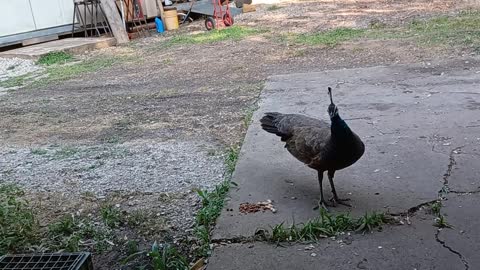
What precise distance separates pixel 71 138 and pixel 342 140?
316cm

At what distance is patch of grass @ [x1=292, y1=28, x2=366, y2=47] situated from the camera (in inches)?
348

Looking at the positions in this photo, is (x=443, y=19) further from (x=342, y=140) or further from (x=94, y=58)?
(x=342, y=140)

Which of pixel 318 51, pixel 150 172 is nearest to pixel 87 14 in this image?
pixel 318 51

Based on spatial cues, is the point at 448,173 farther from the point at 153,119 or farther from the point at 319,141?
the point at 153,119

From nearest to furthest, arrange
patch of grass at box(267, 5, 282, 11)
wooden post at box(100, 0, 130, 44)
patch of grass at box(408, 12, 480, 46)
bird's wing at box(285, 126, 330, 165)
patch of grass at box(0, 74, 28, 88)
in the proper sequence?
bird's wing at box(285, 126, 330, 165)
patch of grass at box(408, 12, 480, 46)
patch of grass at box(0, 74, 28, 88)
wooden post at box(100, 0, 130, 44)
patch of grass at box(267, 5, 282, 11)

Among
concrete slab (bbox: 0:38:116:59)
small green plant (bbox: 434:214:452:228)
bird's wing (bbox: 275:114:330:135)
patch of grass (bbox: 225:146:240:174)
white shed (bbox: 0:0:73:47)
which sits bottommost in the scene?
patch of grass (bbox: 225:146:240:174)

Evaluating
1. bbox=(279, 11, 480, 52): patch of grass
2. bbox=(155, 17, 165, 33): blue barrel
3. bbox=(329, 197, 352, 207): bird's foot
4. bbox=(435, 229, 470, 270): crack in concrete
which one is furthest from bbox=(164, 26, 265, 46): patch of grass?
bbox=(435, 229, 470, 270): crack in concrete

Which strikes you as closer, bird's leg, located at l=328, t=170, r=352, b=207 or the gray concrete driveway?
the gray concrete driveway

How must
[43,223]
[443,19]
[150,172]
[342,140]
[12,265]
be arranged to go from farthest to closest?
[443,19], [150,172], [43,223], [342,140], [12,265]

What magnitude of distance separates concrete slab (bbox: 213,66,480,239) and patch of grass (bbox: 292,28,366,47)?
308cm

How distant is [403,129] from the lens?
4.06m

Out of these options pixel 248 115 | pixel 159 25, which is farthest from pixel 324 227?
pixel 159 25

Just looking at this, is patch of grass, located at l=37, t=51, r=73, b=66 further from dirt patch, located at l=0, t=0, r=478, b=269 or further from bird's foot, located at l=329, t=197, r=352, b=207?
bird's foot, located at l=329, t=197, r=352, b=207

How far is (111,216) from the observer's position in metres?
3.27
